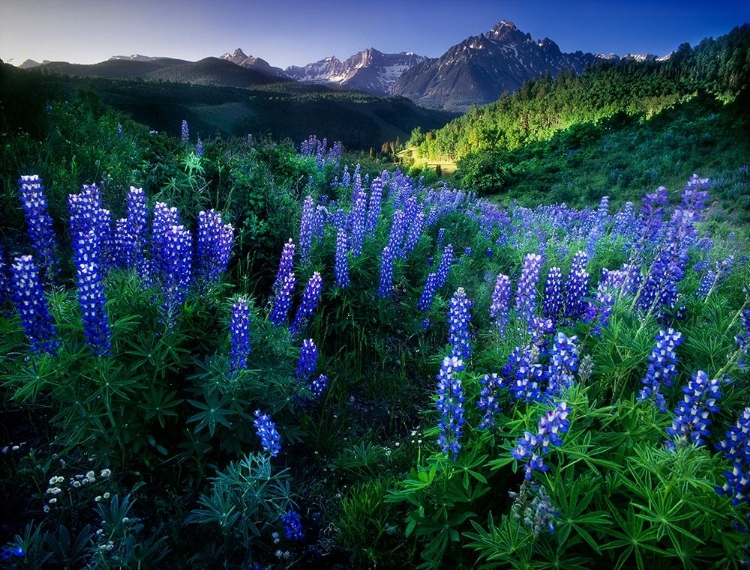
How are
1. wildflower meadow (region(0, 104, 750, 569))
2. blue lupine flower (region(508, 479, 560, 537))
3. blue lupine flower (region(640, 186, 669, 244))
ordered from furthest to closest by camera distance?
blue lupine flower (region(640, 186, 669, 244)), wildflower meadow (region(0, 104, 750, 569)), blue lupine flower (region(508, 479, 560, 537))

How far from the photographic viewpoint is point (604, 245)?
7316 mm

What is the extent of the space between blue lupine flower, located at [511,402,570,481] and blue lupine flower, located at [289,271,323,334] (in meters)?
2.20

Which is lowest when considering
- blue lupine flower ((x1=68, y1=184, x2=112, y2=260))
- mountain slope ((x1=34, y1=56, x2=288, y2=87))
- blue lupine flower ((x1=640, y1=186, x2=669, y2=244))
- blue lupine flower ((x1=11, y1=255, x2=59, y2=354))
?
blue lupine flower ((x1=11, y1=255, x2=59, y2=354))

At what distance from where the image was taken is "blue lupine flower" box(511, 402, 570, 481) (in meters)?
1.63

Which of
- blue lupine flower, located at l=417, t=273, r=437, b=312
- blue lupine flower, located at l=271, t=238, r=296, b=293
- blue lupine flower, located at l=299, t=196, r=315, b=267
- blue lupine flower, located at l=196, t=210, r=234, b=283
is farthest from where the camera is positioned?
blue lupine flower, located at l=417, t=273, r=437, b=312

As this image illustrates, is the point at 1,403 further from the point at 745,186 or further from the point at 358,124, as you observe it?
the point at 358,124

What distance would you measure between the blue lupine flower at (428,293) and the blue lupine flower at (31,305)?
3.56 meters

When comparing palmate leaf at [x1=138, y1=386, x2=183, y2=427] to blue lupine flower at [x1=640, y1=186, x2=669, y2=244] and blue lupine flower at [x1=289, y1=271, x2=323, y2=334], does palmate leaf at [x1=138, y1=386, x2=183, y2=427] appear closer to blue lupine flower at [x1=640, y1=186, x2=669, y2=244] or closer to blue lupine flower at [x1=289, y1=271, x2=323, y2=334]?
blue lupine flower at [x1=289, y1=271, x2=323, y2=334]

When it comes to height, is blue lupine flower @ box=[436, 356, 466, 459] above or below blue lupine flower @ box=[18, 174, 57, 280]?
below

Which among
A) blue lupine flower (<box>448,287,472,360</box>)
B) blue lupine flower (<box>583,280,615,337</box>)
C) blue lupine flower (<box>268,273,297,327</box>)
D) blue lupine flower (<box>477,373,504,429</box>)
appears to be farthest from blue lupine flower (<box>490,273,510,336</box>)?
blue lupine flower (<box>268,273,297,327</box>)

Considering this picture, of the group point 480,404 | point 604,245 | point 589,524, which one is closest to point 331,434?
point 480,404

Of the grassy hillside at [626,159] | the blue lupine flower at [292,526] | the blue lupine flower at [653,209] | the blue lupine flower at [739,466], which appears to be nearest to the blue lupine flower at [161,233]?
the blue lupine flower at [292,526]

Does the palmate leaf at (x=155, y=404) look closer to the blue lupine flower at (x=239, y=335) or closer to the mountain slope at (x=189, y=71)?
the blue lupine flower at (x=239, y=335)

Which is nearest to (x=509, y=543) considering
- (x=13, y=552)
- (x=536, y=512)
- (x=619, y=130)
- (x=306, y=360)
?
(x=536, y=512)
